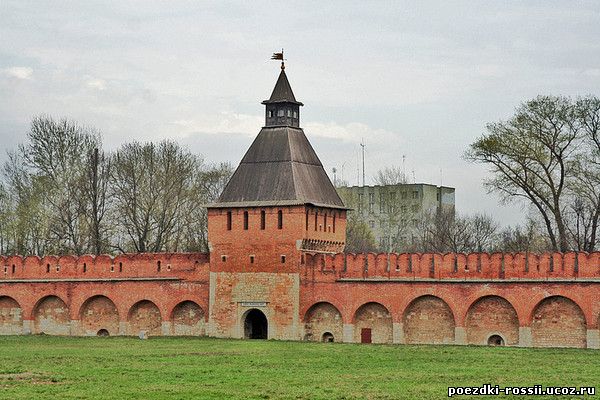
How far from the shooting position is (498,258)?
146 ft

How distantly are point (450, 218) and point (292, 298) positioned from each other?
34285 millimetres

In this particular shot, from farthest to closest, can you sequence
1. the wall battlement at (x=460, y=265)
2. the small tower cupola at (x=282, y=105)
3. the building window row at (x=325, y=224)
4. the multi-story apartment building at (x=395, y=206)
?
the multi-story apartment building at (x=395, y=206), the small tower cupola at (x=282, y=105), the building window row at (x=325, y=224), the wall battlement at (x=460, y=265)

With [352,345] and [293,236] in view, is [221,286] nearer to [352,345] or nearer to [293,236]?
[293,236]

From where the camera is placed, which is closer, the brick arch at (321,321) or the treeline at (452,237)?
the brick arch at (321,321)

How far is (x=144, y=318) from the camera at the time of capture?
51.1 metres

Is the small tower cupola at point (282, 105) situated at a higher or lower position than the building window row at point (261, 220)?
higher

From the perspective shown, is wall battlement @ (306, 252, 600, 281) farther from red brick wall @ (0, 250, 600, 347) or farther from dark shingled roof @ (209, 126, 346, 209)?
dark shingled roof @ (209, 126, 346, 209)

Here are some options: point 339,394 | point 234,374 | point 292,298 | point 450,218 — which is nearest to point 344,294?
point 292,298

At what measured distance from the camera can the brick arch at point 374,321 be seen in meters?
46.7

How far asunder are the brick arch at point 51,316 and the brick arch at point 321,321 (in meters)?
10.6

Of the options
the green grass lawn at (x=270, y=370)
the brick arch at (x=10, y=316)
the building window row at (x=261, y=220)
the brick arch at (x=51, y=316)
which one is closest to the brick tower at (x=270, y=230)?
the building window row at (x=261, y=220)

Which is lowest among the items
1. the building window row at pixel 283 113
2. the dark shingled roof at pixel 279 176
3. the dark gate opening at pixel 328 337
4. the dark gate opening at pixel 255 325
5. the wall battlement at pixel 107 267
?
the dark gate opening at pixel 328 337

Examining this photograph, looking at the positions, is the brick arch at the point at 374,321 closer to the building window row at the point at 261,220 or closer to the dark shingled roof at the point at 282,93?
the building window row at the point at 261,220

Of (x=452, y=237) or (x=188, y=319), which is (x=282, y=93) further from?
(x=452, y=237)
